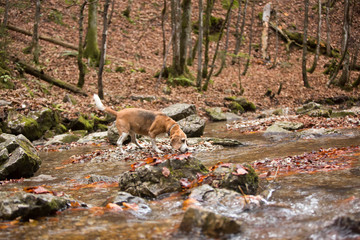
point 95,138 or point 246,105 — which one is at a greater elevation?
point 246,105

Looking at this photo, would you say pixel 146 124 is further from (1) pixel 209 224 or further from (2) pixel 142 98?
(2) pixel 142 98

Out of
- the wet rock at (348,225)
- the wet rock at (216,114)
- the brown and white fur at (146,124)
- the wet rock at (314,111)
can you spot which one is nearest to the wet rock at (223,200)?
the wet rock at (348,225)

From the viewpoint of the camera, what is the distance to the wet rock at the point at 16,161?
7031 millimetres

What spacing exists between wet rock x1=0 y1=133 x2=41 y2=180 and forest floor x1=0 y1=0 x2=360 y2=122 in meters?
5.43

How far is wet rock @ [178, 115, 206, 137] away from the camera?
12039mm

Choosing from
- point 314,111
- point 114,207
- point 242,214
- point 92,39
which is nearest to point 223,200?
point 242,214

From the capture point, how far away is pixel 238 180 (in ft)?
16.6

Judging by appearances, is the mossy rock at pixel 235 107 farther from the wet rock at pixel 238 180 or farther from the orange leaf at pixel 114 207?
the orange leaf at pixel 114 207

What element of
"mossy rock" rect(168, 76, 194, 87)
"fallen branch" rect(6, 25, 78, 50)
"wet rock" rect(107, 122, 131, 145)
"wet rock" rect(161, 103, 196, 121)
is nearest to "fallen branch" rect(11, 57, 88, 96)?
"wet rock" rect(161, 103, 196, 121)

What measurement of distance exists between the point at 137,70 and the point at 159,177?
17.3 metres

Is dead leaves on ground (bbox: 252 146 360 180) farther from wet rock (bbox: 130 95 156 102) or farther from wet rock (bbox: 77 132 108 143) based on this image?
wet rock (bbox: 130 95 156 102)

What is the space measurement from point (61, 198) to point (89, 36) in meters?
18.4

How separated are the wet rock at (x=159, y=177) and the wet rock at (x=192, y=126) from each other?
6.02 meters

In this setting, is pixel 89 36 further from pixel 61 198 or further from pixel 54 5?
pixel 61 198
